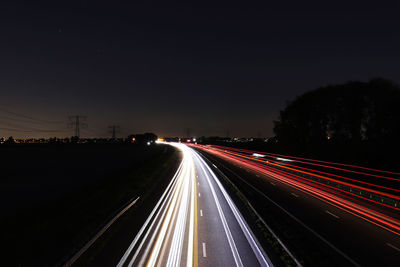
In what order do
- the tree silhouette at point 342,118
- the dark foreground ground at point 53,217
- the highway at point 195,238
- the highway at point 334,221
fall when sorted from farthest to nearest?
the tree silhouette at point 342,118 → the dark foreground ground at point 53,217 → the highway at point 334,221 → the highway at point 195,238

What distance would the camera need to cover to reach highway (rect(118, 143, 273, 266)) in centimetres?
1236

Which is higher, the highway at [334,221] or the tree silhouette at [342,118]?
the tree silhouette at [342,118]

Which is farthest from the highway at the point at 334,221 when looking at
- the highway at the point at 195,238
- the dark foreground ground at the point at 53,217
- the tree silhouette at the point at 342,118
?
the tree silhouette at the point at 342,118

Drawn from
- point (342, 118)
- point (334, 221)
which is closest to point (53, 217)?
point (334, 221)

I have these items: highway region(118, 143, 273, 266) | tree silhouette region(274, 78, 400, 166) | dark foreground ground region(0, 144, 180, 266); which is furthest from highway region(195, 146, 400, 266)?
tree silhouette region(274, 78, 400, 166)

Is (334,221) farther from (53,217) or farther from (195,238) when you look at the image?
(53,217)

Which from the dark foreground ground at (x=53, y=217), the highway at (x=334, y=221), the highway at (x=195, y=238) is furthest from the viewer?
the dark foreground ground at (x=53, y=217)

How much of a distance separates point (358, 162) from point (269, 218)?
80.7 ft

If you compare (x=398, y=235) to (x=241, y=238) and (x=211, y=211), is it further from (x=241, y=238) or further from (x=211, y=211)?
(x=211, y=211)

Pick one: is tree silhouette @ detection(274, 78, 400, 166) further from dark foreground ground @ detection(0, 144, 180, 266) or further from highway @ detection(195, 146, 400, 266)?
dark foreground ground @ detection(0, 144, 180, 266)

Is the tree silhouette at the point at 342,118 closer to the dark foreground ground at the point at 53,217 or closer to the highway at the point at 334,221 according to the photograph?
the highway at the point at 334,221

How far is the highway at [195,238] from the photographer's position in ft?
40.5

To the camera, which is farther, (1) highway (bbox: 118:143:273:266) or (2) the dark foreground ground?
(2) the dark foreground ground

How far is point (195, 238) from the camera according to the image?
14898mm
